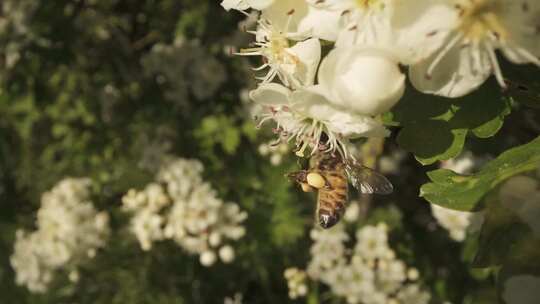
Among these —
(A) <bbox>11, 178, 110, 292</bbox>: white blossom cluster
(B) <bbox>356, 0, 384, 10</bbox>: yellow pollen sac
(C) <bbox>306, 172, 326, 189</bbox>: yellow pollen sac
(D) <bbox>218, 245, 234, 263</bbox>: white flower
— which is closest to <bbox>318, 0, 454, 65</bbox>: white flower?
(B) <bbox>356, 0, 384, 10</bbox>: yellow pollen sac

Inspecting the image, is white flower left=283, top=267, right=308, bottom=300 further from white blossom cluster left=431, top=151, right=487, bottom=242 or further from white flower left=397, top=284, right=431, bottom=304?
white blossom cluster left=431, top=151, right=487, bottom=242

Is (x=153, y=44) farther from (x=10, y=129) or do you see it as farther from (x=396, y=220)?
(x=396, y=220)

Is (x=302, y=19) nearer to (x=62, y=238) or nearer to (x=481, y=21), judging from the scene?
(x=481, y=21)

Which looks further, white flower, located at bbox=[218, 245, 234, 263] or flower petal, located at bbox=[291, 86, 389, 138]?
white flower, located at bbox=[218, 245, 234, 263]

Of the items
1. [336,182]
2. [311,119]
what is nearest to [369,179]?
[336,182]

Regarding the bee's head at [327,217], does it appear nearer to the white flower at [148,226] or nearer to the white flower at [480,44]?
the white flower at [480,44]
